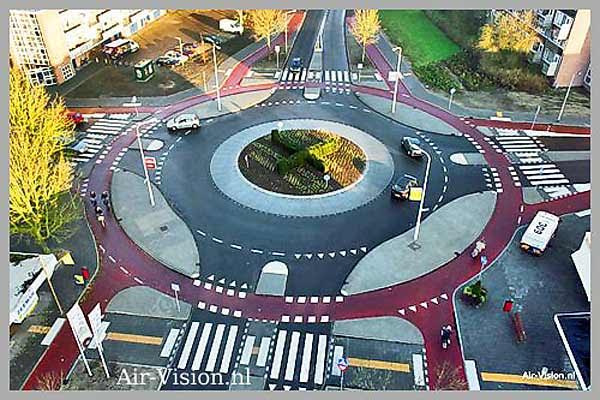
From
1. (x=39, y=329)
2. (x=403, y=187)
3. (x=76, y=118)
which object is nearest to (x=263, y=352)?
(x=39, y=329)

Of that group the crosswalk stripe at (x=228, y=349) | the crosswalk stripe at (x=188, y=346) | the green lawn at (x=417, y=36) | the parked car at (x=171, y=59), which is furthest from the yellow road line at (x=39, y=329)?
the green lawn at (x=417, y=36)

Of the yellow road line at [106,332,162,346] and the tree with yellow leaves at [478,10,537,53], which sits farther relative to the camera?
the tree with yellow leaves at [478,10,537,53]

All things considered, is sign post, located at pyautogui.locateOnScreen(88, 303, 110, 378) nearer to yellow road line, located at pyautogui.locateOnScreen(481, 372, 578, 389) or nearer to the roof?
the roof

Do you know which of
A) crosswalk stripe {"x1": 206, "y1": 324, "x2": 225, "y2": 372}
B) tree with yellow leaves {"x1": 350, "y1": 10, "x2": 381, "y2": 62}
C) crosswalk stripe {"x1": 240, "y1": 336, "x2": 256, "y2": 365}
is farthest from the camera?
tree with yellow leaves {"x1": 350, "y1": 10, "x2": 381, "y2": 62}

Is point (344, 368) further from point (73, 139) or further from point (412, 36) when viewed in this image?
point (412, 36)

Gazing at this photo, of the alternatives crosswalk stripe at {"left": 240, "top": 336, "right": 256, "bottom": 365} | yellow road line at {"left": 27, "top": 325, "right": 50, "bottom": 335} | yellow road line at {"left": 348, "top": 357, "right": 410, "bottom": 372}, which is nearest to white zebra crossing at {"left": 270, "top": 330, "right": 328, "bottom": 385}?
crosswalk stripe at {"left": 240, "top": 336, "right": 256, "bottom": 365}

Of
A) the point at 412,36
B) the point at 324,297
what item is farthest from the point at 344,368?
the point at 412,36

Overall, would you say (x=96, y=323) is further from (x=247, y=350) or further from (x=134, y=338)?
(x=247, y=350)

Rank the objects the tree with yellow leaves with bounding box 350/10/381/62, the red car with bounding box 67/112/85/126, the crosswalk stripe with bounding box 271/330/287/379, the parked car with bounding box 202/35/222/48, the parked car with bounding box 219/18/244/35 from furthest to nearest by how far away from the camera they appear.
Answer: the parked car with bounding box 219/18/244/35 < the parked car with bounding box 202/35/222/48 < the tree with yellow leaves with bounding box 350/10/381/62 < the red car with bounding box 67/112/85/126 < the crosswalk stripe with bounding box 271/330/287/379
